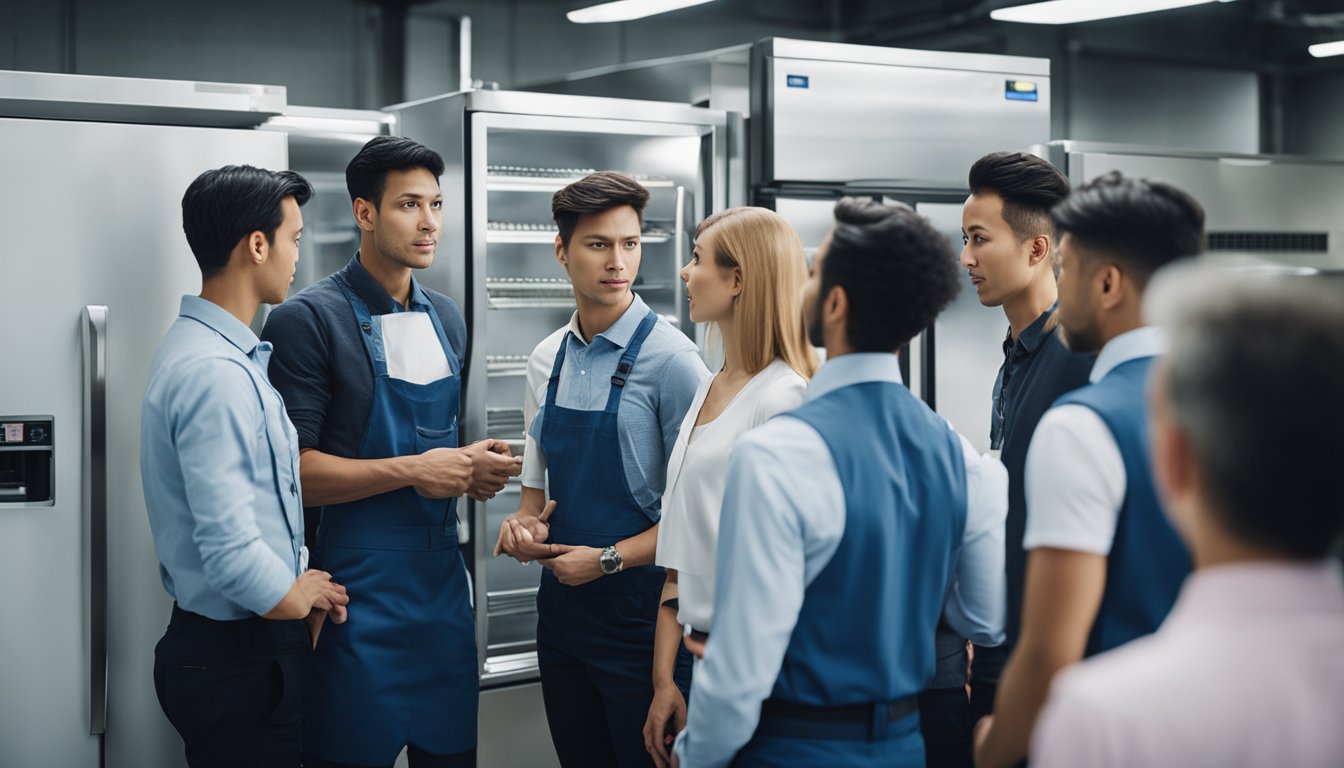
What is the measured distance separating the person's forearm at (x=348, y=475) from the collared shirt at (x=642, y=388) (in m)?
0.37

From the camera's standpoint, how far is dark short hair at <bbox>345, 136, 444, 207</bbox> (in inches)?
112

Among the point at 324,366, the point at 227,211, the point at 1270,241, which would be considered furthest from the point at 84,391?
the point at 1270,241

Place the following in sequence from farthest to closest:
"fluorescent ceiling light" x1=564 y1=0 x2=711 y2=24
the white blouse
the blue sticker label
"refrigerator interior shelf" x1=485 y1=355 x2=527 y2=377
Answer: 1. "fluorescent ceiling light" x1=564 y1=0 x2=711 y2=24
2. the blue sticker label
3. "refrigerator interior shelf" x1=485 y1=355 x2=527 y2=377
4. the white blouse

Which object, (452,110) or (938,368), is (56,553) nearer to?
(452,110)

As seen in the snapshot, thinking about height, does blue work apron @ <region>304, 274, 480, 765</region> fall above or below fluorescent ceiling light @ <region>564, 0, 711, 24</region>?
below

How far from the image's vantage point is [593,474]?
2762mm

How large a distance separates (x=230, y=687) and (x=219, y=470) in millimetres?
470

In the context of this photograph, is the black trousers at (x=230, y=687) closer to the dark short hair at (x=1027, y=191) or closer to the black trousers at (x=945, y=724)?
the black trousers at (x=945, y=724)

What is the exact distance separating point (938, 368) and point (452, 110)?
1899 millimetres

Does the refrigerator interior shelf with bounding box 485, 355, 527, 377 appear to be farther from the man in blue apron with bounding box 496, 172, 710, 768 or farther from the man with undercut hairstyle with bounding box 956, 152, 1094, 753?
the man with undercut hairstyle with bounding box 956, 152, 1094, 753

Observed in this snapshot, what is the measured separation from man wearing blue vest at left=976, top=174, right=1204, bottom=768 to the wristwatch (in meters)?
1.14

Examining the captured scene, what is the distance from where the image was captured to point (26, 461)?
292 centimetres

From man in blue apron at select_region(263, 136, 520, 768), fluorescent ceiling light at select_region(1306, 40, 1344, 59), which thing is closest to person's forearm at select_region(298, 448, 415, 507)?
man in blue apron at select_region(263, 136, 520, 768)

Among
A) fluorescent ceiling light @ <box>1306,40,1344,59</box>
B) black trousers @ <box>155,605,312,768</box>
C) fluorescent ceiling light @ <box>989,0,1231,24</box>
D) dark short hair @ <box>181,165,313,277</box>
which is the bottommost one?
black trousers @ <box>155,605,312,768</box>
